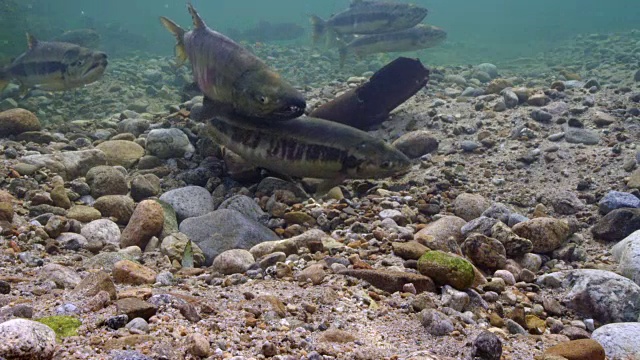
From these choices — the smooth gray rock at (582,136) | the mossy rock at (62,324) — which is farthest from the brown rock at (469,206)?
the mossy rock at (62,324)

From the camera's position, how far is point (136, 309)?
8.38ft

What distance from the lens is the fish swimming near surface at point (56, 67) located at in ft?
29.5

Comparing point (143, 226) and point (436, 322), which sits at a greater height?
point (436, 322)

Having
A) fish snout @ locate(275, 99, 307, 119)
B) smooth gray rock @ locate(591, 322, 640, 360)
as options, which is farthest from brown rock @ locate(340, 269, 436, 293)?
fish snout @ locate(275, 99, 307, 119)

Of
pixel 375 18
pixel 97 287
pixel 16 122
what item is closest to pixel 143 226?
pixel 97 287

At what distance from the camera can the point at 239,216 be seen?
16.6 feet

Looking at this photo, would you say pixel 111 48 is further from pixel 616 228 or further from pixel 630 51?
pixel 616 228

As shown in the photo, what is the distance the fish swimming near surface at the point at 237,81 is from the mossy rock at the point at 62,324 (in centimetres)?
395

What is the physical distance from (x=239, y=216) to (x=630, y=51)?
2188 cm

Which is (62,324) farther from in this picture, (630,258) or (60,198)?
(630,258)

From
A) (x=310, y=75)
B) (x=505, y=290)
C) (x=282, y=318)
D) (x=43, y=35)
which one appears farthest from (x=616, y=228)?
(x=43, y=35)

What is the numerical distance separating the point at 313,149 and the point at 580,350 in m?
3.90

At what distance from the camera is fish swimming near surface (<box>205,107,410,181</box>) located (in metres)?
6.00

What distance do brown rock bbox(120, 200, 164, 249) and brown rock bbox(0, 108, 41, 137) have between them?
3876 millimetres
